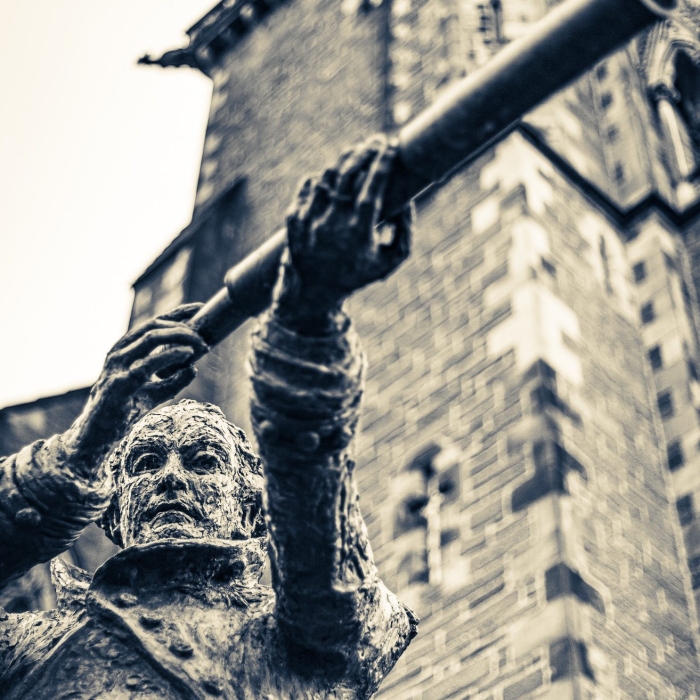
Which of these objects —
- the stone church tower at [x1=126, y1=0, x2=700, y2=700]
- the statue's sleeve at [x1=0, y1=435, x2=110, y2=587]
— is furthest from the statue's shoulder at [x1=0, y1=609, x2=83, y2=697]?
the stone church tower at [x1=126, y1=0, x2=700, y2=700]

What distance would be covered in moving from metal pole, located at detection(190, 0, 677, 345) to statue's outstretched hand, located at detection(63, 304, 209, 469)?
0.82 m

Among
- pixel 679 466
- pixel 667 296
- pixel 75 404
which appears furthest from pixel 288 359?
pixel 75 404

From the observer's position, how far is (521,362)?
9656 mm

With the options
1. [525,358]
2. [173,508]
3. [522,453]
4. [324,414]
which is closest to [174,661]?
[173,508]

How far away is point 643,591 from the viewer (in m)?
8.94

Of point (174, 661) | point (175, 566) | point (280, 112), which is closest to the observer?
point (174, 661)

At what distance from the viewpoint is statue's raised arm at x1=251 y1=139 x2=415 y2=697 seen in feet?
7.26

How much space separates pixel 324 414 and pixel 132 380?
0.64 m

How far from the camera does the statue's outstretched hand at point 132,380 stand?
289cm

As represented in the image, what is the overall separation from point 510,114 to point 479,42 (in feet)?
37.8

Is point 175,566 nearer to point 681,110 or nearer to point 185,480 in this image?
point 185,480

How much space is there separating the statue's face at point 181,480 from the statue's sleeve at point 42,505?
3.1 inches

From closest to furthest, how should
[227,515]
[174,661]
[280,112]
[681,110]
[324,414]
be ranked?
[324,414] < [174,661] < [227,515] < [681,110] < [280,112]

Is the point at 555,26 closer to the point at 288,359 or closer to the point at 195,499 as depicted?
the point at 288,359
